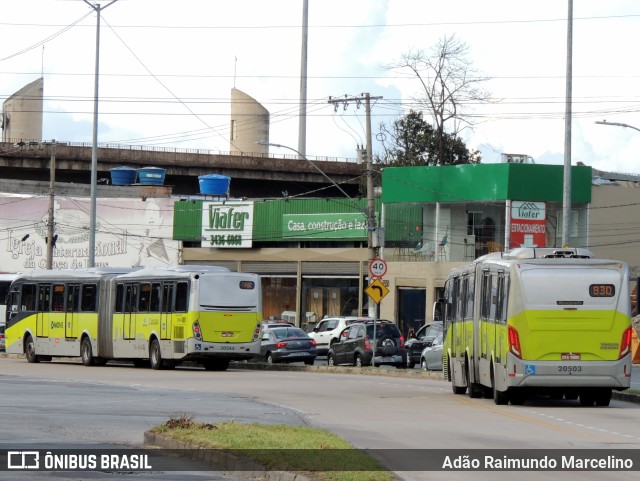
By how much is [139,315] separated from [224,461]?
2728cm

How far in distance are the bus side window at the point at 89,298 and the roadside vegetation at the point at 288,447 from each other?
26648mm

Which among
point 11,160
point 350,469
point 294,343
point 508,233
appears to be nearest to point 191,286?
point 294,343

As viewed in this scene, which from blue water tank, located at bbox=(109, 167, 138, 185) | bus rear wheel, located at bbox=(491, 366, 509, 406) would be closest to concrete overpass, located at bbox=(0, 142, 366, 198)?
blue water tank, located at bbox=(109, 167, 138, 185)

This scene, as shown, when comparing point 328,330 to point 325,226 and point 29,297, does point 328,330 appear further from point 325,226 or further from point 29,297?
point 325,226

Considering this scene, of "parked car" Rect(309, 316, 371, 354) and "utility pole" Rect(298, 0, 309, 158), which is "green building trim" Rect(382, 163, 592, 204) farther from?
"utility pole" Rect(298, 0, 309, 158)

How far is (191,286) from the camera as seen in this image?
129 feet

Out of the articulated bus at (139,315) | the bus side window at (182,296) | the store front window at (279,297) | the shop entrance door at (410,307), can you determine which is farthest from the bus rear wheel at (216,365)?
the store front window at (279,297)

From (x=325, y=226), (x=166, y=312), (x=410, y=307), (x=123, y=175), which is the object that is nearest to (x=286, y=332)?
(x=166, y=312)

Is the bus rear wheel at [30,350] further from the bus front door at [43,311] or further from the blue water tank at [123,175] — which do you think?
the blue water tank at [123,175]

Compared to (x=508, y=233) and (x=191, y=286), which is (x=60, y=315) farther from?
(x=508, y=233)

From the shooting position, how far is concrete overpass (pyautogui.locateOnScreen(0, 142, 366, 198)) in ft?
306

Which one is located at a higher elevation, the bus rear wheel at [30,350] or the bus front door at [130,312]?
the bus front door at [130,312]

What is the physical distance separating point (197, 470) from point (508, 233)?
45527 mm

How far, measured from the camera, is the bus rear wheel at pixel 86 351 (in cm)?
4403
